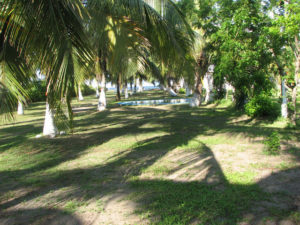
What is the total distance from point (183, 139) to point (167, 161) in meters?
2.44

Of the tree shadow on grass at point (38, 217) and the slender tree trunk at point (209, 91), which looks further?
the slender tree trunk at point (209, 91)

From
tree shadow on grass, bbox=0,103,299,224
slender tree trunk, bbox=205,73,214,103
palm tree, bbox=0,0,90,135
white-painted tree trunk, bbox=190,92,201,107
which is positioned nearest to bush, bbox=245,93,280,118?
tree shadow on grass, bbox=0,103,299,224

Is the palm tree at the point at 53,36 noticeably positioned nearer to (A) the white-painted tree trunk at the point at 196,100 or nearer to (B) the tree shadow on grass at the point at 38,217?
(B) the tree shadow on grass at the point at 38,217

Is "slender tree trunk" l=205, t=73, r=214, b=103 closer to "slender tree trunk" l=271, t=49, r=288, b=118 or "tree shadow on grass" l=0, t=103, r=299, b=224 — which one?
"slender tree trunk" l=271, t=49, r=288, b=118

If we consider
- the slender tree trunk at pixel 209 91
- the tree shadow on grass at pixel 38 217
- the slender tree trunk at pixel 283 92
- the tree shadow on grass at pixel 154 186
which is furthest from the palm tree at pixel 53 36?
the slender tree trunk at pixel 209 91

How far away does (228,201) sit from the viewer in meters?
3.70

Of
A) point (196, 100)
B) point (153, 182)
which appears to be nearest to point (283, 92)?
point (196, 100)

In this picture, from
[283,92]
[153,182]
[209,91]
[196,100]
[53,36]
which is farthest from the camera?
[209,91]

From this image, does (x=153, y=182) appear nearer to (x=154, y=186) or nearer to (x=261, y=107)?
(x=154, y=186)

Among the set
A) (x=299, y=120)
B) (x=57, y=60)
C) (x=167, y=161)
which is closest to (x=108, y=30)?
(x=57, y=60)

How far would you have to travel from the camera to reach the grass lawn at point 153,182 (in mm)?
3458

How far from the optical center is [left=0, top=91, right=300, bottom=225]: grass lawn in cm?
346

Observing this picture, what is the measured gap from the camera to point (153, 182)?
4.57 m

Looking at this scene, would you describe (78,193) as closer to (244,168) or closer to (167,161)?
(167,161)
